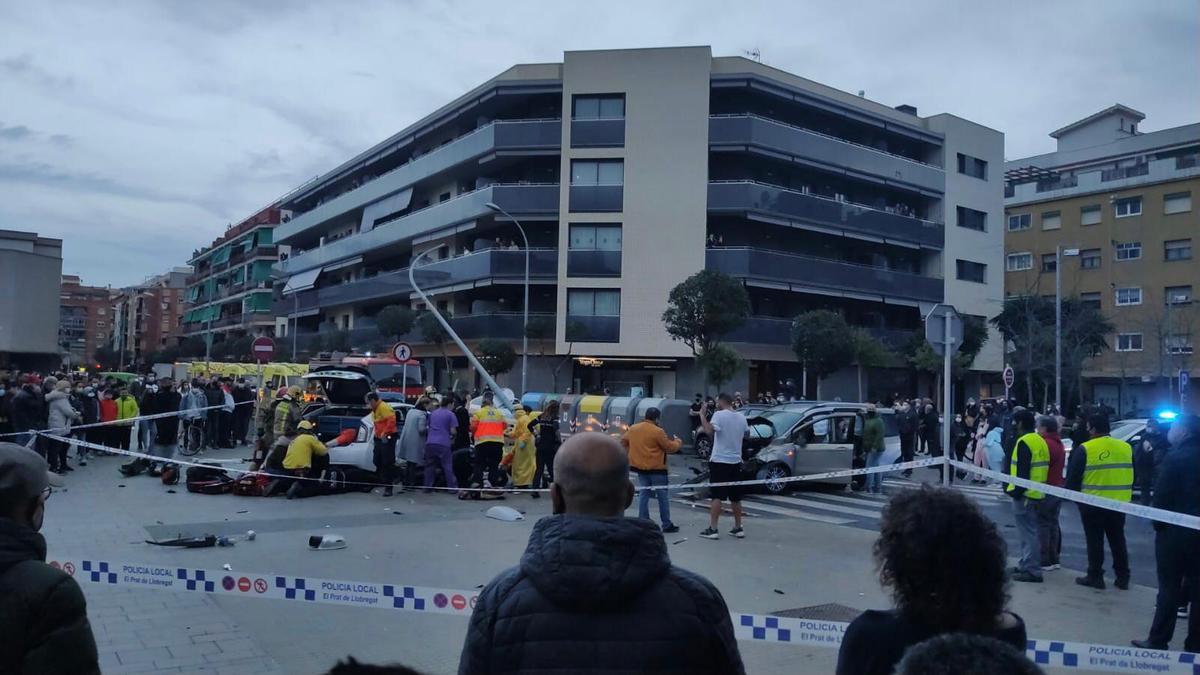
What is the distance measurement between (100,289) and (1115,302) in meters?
161

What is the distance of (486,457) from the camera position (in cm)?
1558

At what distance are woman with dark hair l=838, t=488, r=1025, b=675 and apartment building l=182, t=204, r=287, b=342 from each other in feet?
251

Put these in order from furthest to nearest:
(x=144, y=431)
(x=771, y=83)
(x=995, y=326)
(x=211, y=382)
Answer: (x=995, y=326) < (x=771, y=83) < (x=211, y=382) < (x=144, y=431)

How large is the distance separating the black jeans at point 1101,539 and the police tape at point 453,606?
3066 millimetres

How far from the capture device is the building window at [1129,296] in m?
51.5

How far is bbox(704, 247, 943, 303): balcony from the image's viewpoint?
41094mm

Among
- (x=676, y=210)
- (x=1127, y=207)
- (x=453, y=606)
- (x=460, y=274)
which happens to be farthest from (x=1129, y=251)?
(x=453, y=606)

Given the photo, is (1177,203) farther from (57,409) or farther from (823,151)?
(57,409)

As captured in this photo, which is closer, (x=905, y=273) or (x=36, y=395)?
(x=36, y=395)

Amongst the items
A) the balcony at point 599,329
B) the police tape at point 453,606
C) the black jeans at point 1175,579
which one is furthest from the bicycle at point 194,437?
the balcony at point 599,329

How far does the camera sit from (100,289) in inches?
6348

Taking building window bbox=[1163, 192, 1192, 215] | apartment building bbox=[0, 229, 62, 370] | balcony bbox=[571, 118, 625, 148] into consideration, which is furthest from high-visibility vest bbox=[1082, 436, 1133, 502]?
building window bbox=[1163, 192, 1192, 215]

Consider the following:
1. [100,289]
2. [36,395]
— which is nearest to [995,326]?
[36,395]

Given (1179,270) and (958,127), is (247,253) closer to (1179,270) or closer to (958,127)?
(958,127)
